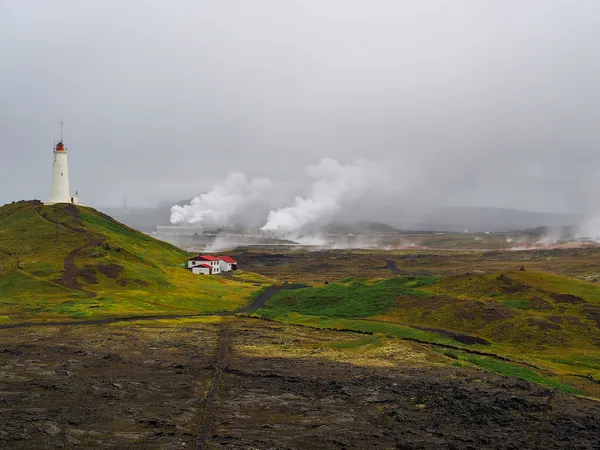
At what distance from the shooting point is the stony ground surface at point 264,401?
2289 centimetres

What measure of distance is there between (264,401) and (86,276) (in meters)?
63.9

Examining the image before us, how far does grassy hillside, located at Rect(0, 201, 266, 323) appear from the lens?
226ft

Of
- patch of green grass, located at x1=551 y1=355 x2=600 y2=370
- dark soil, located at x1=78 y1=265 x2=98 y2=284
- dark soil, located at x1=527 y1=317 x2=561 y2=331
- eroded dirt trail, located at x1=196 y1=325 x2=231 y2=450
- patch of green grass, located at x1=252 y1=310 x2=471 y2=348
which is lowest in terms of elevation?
patch of green grass, located at x1=551 y1=355 x2=600 y2=370

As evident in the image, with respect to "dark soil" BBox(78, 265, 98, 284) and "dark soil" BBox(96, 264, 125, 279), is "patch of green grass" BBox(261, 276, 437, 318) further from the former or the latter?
"dark soil" BBox(78, 265, 98, 284)

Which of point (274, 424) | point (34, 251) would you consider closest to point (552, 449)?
point (274, 424)

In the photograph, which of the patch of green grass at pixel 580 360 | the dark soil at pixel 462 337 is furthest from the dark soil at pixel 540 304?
the patch of green grass at pixel 580 360

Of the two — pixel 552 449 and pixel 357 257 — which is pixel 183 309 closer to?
pixel 552 449

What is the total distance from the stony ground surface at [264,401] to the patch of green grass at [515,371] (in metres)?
2.29

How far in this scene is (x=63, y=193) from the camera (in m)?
131

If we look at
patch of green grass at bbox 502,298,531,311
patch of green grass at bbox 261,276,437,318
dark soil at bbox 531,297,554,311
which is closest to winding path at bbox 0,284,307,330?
patch of green grass at bbox 261,276,437,318

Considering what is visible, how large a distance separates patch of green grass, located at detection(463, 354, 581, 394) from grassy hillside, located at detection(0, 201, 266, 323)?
42.3m

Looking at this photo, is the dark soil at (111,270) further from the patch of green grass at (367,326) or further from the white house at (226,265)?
the white house at (226,265)

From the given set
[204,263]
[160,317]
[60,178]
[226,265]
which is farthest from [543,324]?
[60,178]

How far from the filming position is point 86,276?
83.7 meters
